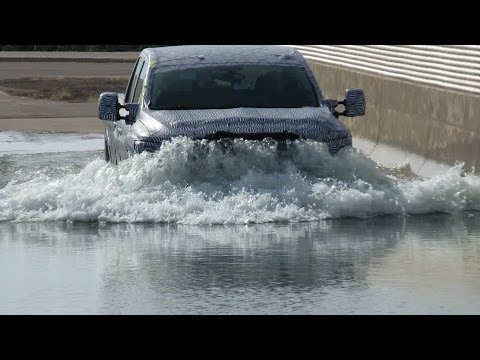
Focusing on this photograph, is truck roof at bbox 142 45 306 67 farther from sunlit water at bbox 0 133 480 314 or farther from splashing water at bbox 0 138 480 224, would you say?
splashing water at bbox 0 138 480 224

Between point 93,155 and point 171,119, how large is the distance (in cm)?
713

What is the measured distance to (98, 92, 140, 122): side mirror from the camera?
55.0ft

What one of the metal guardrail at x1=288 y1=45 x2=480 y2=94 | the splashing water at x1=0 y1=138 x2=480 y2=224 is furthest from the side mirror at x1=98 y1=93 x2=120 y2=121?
the metal guardrail at x1=288 y1=45 x2=480 y2=94

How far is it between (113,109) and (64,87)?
2541cm

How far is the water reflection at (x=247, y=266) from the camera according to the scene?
10.9 meters

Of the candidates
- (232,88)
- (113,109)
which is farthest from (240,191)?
(113,109)

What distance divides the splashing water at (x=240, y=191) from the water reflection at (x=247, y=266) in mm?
254

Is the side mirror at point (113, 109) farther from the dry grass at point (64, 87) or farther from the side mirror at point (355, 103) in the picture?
the dry grass at point (64, 87)

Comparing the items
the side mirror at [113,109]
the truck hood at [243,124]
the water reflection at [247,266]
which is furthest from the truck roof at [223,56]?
the water reflection at [247,266]

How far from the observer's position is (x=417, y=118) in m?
20.8

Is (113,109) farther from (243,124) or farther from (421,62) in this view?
(421,62)

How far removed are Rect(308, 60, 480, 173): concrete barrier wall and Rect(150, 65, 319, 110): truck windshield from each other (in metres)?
2.44
